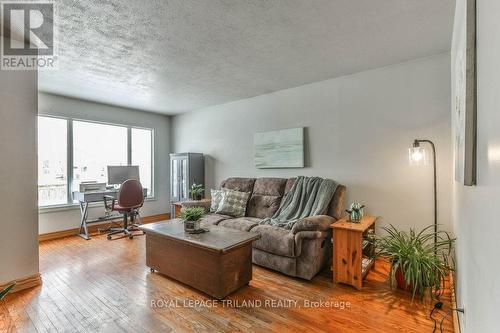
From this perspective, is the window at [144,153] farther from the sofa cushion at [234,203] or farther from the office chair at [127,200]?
the sofa cushion at [234,203]

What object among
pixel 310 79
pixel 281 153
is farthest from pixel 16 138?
pixel 310 79

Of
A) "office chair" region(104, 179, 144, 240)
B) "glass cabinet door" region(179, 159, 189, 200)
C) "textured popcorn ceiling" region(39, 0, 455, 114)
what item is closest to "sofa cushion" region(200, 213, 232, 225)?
"glass cabinet door" region(179, 159, 189, 200)

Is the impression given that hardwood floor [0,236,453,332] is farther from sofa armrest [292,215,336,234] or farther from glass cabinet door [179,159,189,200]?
glass cabinet door [179,159,189,200]

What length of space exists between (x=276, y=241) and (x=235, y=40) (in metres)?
2.14

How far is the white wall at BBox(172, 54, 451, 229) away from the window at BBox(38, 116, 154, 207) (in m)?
2.94

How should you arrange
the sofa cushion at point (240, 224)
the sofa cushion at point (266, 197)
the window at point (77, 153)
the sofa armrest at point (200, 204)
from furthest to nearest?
the window at point (77, 153) < the sofa armrest at point (200, 204) < the sofa cushion at point (266, 197) < the sofa cushion at point (240, 224)

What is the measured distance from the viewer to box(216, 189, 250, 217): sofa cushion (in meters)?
3.77

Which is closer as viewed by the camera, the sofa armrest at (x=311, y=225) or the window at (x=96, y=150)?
the sofa armrest at (x=311, y=225)

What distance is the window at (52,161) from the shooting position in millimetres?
4156

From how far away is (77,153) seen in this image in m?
4.59

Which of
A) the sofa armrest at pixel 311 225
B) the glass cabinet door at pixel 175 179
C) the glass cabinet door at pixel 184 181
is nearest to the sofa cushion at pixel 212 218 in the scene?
the sofa armrest at pixel 311 225

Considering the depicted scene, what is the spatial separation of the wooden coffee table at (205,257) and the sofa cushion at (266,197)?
1082mm

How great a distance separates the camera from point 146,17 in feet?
6.73

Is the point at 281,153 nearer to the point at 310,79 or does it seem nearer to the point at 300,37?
the point at 310,79
